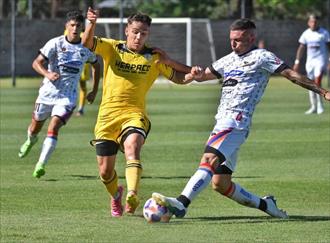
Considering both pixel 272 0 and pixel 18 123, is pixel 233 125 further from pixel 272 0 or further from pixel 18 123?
pixel 272 0

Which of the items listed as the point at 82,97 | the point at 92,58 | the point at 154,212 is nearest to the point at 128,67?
the point at 154,212

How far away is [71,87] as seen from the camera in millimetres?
16250

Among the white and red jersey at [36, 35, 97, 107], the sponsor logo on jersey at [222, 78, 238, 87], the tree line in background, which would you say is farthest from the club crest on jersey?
the tree line in background

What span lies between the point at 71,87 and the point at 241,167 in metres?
2.78

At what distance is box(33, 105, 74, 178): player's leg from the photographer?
15219 millimetres

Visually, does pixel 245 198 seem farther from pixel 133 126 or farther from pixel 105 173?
pixel 105 173

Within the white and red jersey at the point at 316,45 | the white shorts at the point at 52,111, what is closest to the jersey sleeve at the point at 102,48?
the white shorts at the point at 52,111

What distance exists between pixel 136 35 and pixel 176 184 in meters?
3.35

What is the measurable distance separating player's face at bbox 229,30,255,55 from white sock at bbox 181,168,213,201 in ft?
4.32

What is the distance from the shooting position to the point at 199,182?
10656mm

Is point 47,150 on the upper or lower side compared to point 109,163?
lower

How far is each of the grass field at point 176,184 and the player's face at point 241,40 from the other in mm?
1743

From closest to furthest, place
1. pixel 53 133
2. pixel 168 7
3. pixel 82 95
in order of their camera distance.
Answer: pixel 53 133
pixel 82 95
pixel 168 7

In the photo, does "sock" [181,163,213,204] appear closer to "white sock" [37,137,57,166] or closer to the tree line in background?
"white sock" [37,137,57,166]
